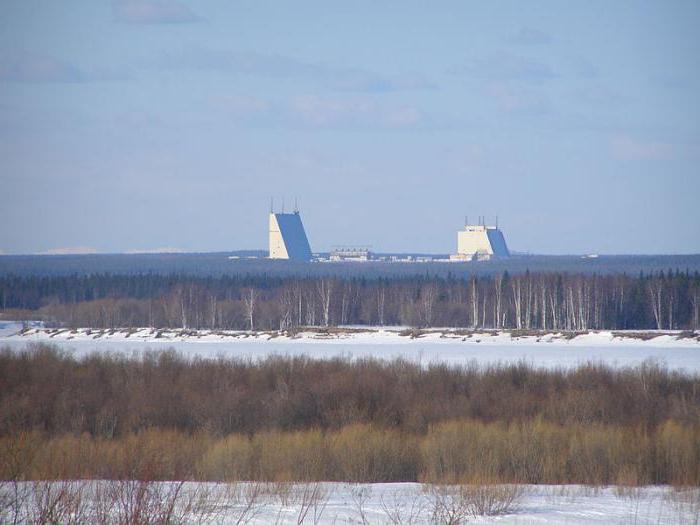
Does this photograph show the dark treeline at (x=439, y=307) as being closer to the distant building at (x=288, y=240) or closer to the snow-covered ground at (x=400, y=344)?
the snow-covered ground at (x=400, y=344)

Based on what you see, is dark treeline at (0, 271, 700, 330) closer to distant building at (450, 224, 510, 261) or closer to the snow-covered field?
the snow-covered field

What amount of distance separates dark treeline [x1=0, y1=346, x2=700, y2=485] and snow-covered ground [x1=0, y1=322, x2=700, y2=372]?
5.96 metres

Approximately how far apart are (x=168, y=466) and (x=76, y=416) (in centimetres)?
1037

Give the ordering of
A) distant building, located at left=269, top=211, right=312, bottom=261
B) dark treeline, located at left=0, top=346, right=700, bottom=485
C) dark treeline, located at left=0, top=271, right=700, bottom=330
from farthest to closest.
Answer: distant building, located at left=269, top=211, right=312, bottom=261, dark treeline, located at left=0, top=271, right=700, bottom=330, dark treeline, located at left=0, top=346, right=700, bottom=485

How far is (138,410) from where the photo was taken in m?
25.2

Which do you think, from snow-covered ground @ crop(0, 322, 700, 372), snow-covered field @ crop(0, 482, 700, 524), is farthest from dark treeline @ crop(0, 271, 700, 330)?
snow-covered field @ crop(0, 482, 700, 524)

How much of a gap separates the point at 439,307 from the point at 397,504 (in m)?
60.4

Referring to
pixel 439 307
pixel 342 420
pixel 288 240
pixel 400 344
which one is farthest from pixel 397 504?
pixel 288 240

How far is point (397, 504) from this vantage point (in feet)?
39.6

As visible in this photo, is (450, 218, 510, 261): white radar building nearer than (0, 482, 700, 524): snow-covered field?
No

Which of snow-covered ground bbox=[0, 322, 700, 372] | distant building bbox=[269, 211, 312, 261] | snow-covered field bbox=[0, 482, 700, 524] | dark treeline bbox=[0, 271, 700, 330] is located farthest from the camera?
distant building bbox=[269, 211, 312, 261]

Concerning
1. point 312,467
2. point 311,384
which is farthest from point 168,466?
point 311,384

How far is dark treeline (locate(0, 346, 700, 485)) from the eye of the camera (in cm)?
1653

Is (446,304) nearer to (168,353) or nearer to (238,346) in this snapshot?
(238,346)
